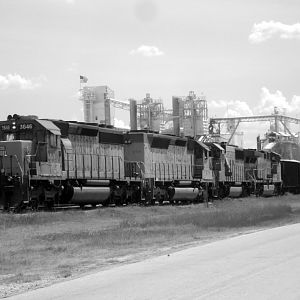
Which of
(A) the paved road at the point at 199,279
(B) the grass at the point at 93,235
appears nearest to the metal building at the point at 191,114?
(B) the grass at the point at 93,235

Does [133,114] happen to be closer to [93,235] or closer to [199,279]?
[93,235]

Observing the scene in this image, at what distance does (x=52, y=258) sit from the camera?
523 inches

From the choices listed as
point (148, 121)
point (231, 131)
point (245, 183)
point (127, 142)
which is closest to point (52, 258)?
point (127, 142)

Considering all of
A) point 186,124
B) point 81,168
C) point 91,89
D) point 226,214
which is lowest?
point 226,214

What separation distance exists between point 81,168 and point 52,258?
1466 cm

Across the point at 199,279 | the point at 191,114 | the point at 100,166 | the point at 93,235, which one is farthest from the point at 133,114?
the point at 199,279

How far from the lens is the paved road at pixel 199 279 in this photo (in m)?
8.36

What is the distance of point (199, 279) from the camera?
9633 millimetres

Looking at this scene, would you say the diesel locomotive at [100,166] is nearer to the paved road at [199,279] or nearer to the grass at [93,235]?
the grass at [93,235]

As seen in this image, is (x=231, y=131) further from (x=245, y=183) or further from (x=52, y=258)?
(x=52, y=258)

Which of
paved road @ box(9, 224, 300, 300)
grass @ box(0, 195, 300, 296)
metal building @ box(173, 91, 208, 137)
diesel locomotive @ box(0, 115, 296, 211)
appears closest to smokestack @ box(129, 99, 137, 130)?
metal building @ box(173, 91, 208, 137)

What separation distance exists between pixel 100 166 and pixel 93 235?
11.8m

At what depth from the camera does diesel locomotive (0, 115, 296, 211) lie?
24109mm

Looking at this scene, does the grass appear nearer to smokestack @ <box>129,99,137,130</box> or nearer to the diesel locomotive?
the diesel locomotive
